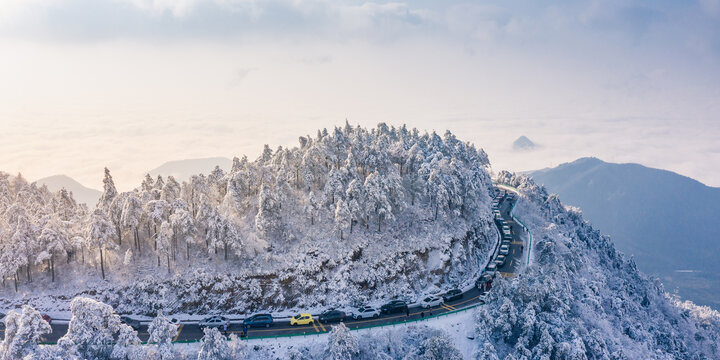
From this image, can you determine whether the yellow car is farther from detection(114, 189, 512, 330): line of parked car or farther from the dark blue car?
the dark blue car

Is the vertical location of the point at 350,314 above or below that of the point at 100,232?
below

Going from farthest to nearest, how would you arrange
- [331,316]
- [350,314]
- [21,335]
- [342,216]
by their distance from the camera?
[342,216] → [350,314] → [331,316] → [21,335]

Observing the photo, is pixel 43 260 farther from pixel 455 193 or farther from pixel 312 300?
pixel 455 193

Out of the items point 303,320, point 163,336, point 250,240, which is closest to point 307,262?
point 250,240

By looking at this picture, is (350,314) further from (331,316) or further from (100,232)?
→ (100,232)

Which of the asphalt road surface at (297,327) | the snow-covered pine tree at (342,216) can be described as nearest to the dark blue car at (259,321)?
the asphalt road surface at (297,327)

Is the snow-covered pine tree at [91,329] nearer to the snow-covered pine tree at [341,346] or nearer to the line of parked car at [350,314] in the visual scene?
the line of parked car at [350,314]

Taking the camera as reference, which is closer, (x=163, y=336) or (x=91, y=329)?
(x=91, y=329)
